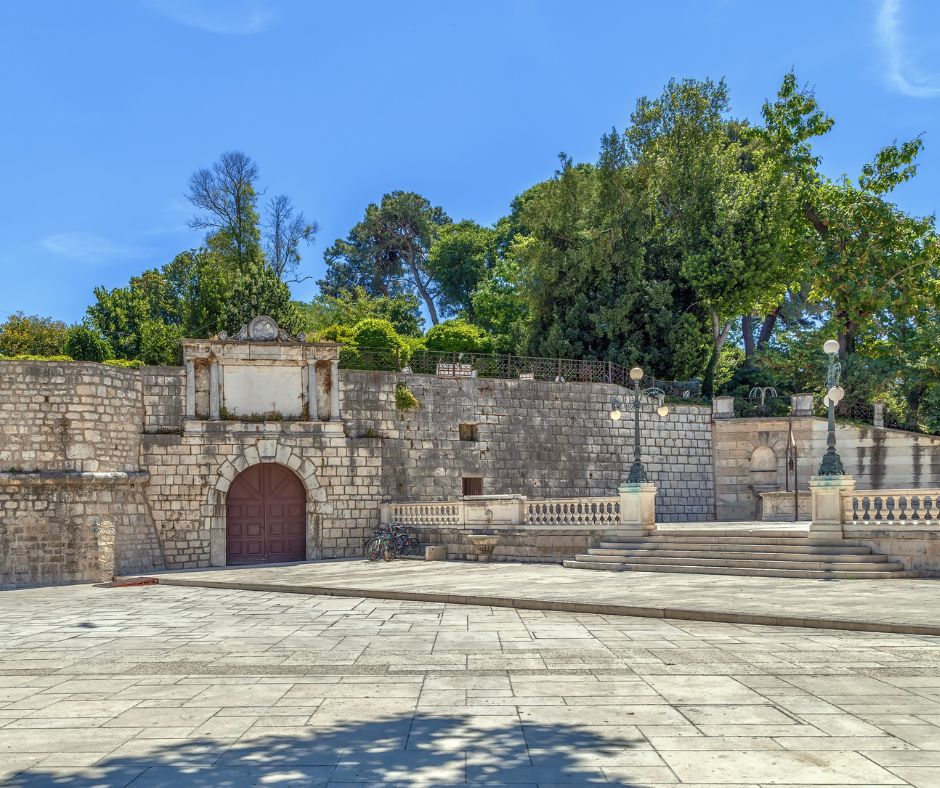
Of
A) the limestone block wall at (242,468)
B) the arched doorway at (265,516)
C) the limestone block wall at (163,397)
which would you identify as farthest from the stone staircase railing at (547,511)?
the limestone block wall at (163,397)

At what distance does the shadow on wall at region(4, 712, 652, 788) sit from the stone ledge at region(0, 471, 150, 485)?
50.4 ft

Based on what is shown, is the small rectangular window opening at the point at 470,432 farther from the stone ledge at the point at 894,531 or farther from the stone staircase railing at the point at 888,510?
the stone ledge at the point at 894,531

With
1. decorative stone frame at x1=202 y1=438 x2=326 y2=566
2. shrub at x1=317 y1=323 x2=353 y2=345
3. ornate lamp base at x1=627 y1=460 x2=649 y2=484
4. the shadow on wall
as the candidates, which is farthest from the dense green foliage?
the shadow on wall

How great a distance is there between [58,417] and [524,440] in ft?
41.3

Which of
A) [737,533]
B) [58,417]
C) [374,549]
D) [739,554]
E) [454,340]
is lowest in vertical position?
[374,549]

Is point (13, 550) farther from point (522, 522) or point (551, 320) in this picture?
point (551, 320)

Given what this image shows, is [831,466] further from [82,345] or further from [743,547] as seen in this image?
[82,345]

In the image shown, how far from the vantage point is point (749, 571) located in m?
15.7

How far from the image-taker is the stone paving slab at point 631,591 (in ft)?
34.9

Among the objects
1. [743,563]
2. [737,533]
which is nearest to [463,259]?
[737,533]

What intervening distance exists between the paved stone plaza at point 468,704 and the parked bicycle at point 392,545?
32.1ft

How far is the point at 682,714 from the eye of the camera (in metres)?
5.98

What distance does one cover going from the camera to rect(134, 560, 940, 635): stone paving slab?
10633 millimetres

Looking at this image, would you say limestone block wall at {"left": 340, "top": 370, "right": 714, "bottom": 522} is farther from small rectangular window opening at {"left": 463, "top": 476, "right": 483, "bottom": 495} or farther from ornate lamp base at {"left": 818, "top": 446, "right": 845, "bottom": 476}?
ornate lamp base at {"left": 818, "top": 446, "right": 845, "bottom": 476}
